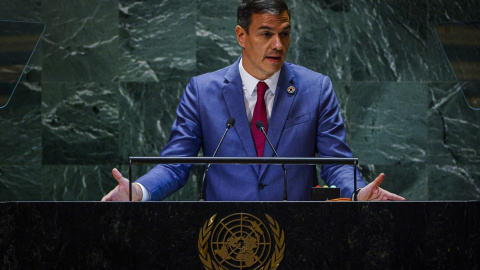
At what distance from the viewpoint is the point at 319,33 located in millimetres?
5164

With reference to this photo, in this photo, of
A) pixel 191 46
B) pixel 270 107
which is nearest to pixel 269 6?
pixel 270 107

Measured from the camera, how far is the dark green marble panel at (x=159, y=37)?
17.0 feet

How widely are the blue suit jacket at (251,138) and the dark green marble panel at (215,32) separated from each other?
1.76 m

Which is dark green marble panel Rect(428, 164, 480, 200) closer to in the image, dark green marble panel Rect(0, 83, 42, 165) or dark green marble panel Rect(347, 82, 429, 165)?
dark green marble panel Rect(347, 82, 429, 165)

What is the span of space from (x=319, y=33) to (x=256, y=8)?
76.0 inches

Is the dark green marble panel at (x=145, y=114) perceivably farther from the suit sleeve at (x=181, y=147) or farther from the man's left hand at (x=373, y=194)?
the man's left hand at (x=373, y=194)

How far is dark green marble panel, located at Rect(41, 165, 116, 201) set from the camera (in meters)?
5.22

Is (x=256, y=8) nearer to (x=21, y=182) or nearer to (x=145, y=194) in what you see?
(x=145, y=194)

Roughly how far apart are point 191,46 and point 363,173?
175 centimetres
